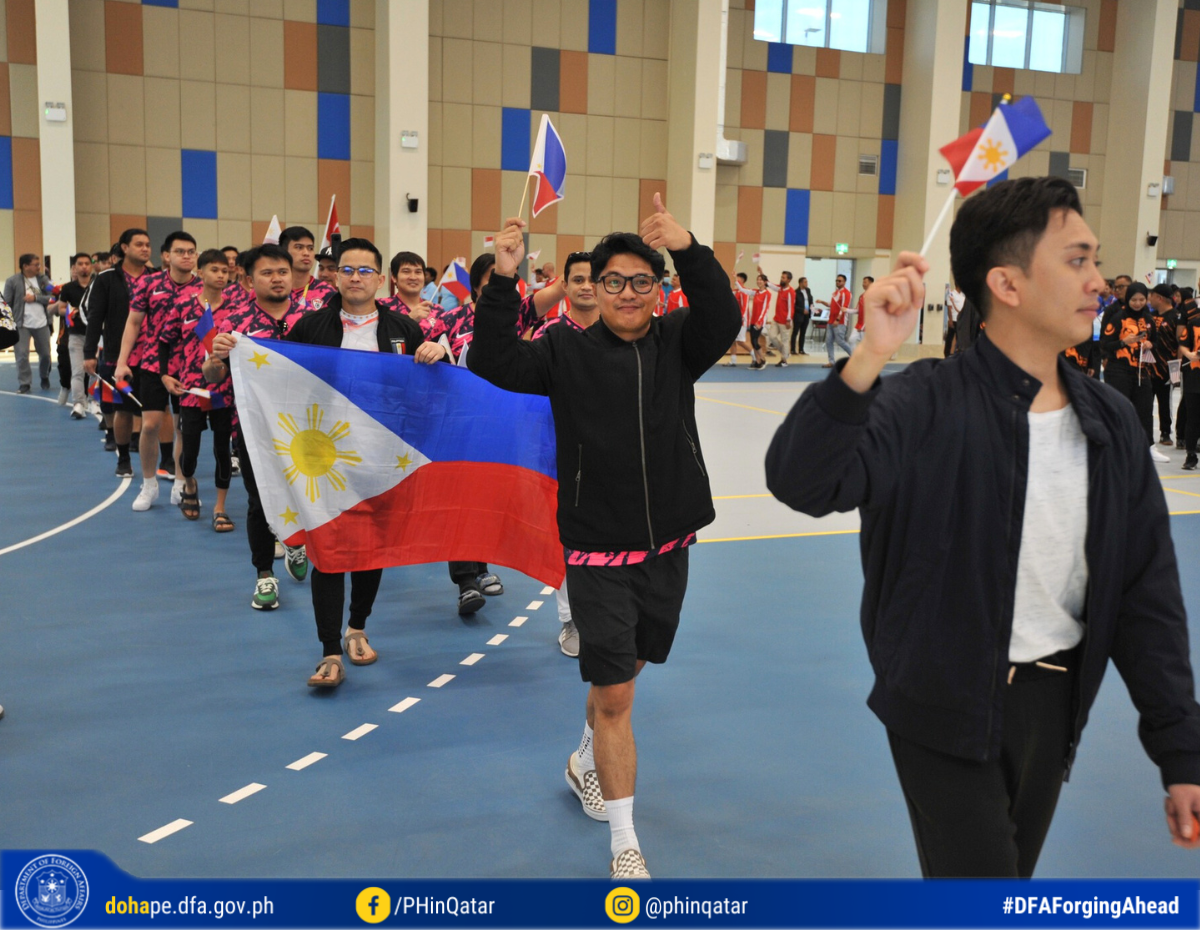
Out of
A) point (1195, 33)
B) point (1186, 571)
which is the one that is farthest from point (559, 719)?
point (1195, 33)

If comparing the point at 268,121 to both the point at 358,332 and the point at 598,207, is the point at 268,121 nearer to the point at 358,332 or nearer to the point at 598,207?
the point at 598,207

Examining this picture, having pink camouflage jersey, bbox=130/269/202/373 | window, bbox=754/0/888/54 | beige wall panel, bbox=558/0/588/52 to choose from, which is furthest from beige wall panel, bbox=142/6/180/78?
pink camouflage jersey, bbox=130/269/202/373

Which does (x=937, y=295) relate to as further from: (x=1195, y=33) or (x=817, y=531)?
(x=817, y=531)

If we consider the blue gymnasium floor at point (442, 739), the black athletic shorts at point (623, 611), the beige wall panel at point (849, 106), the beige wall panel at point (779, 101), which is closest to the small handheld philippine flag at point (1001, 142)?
the black athletic shorts at point (623, 611)

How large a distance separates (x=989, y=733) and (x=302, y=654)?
425 centimetres

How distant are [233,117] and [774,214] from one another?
44.9ft

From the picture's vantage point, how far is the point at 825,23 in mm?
28406

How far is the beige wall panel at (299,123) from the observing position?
24.3 metres

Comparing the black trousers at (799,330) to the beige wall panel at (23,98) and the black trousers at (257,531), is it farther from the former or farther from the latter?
the black trousers at (257,531)

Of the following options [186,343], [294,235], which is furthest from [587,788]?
[186,343]

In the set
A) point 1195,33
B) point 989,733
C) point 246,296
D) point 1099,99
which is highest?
point 1195,33

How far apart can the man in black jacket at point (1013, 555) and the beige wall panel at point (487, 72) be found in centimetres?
2502

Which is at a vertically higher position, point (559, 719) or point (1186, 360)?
point (1186, 360)

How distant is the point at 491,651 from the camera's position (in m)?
5.71
